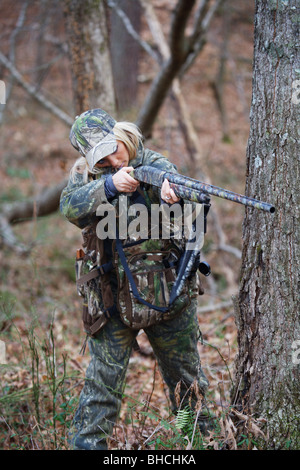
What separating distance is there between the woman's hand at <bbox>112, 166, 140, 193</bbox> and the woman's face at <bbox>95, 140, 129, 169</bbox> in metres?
0.18

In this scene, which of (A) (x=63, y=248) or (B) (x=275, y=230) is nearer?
(B) (x=275, y=230)

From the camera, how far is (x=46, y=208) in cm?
741

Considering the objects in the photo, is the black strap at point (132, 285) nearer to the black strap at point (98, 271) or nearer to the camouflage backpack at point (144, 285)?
the camouflage backpack at point (144, 285)

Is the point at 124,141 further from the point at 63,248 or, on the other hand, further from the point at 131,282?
the point at 63,248

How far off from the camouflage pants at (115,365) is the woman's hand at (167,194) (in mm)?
785

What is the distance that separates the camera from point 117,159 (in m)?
3.03

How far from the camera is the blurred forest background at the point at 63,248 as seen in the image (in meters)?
3.39

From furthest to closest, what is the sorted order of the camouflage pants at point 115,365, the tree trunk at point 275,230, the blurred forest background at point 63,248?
the blurred forest background at point 63,248 → the camouflage pants at point 115,365 → the tree trunk at point 275,230

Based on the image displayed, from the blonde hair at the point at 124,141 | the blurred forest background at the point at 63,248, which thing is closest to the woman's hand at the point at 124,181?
the blonde hair at the point at 124,141

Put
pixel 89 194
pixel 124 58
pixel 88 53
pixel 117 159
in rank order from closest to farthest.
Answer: pixel 89 194
pixel 117 159
pixel 88 53
pixel 124 58

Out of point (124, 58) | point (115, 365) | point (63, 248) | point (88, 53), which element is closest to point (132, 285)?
point (115, 365)

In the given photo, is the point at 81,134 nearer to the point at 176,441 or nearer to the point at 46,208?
the point at 176,441

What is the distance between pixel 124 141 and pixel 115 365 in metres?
1.43

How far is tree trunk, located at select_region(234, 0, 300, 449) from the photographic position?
268 cm
